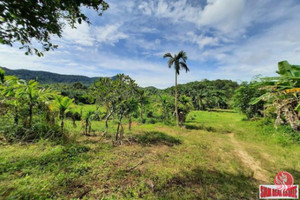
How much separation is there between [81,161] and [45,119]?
13.3 ft

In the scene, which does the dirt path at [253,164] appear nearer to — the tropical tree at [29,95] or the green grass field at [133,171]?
the green grass field at [133,171]

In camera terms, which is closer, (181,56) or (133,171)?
(133,171)

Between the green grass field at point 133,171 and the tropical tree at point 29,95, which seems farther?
the tropical tree at point 29,95

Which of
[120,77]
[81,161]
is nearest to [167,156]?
[81,161]

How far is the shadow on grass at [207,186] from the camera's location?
141 inches

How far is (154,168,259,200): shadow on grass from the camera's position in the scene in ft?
11.7

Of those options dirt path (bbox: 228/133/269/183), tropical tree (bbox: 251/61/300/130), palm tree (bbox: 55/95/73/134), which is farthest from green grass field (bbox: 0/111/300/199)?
tropical tree (bbox: 251/61/300/130)

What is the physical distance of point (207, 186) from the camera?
13.2ft

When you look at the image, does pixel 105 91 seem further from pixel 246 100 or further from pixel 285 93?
pixel 246 100

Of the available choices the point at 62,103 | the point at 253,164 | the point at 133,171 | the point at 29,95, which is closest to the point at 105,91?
the point at 62,103

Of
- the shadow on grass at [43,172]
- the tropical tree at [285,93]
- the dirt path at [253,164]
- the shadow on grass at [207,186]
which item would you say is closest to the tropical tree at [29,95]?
the shadow on grass at [43,172]

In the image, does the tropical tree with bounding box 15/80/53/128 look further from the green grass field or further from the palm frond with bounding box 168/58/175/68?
the palm frond with bounding box 168/58/175/68

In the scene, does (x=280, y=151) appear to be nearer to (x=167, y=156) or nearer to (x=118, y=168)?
(x=167, y=156)

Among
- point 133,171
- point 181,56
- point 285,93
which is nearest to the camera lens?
point 285,93
